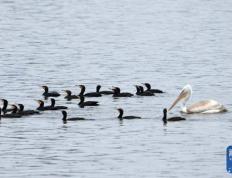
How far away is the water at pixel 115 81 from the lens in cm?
3506

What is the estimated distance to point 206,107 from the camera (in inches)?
1710

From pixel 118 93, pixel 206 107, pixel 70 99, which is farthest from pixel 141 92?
pixel 206 107

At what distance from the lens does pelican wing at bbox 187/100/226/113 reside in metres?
43.2

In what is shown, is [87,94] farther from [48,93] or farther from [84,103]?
[84,103]

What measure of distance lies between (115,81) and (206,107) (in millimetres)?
10480

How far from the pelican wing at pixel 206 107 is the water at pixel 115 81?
300 millimetres

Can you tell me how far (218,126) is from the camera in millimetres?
40750

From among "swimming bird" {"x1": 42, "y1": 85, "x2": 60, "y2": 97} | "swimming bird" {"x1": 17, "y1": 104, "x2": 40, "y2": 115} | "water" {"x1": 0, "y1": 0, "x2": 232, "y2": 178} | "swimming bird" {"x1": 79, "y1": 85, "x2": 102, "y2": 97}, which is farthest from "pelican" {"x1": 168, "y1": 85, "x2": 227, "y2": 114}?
"swimming bird" {"x1": 42, "y1": 85, "x2": 60, "y2": 97}

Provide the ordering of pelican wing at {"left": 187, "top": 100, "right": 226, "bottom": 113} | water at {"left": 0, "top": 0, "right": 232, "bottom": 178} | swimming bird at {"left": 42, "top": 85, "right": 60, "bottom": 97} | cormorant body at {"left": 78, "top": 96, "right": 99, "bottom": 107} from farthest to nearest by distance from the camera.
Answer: swimming bird at {"left": 42, "top": 85, "right": 60, "bottom": 97}, cormorant body at {"left": 78, "top": 96, "right": 99, "bottom": 107}, pelican wing at {"left": 187, "top": 100, "right": 226, "bottom": 113}, water at {"left": 0, "top": 0, "right": 232, "bottom": 178}

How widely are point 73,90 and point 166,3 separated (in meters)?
61.2

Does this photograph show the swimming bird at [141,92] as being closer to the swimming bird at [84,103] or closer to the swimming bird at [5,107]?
the swimming bird at [84,103]

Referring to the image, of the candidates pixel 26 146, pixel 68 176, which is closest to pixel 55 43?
pixel 26 146

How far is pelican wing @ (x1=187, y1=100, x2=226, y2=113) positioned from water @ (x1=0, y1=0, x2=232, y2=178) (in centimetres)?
30

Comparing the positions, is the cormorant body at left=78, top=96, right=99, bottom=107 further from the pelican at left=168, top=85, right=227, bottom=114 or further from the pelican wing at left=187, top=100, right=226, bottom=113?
the pelican wing at left=187, top=100, right=226, bottom=113
